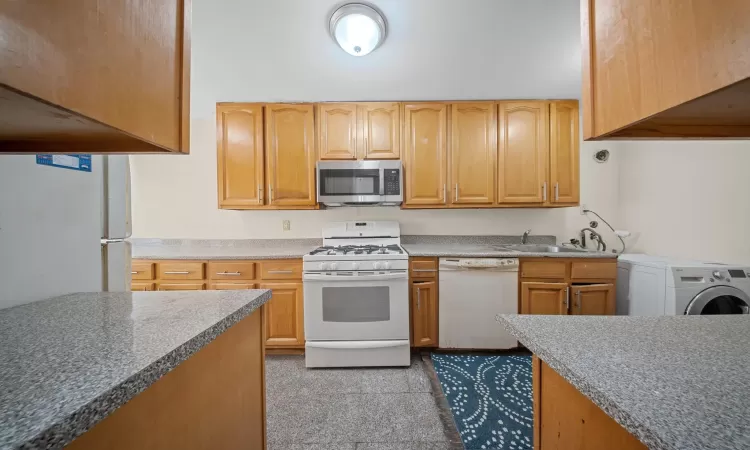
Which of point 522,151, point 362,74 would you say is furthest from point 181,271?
point 522,151

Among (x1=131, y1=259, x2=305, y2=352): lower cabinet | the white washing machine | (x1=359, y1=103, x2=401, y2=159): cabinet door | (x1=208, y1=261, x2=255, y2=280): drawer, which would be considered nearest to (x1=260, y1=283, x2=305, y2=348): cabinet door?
(x1=131, y1=259, x2=305, y2=352): lower cabinet

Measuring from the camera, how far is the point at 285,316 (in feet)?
7.81

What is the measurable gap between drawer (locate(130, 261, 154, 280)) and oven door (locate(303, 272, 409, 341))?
4.45ft

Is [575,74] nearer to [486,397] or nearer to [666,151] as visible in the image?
[666,151]

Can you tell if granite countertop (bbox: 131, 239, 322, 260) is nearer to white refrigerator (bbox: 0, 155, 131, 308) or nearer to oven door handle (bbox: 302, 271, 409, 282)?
oven door handle (bbox: 302, 271, 409, 282)

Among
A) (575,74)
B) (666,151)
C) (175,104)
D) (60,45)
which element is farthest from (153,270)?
(666,151)

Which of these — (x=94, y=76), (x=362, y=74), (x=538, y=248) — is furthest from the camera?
(x=538, y=248)

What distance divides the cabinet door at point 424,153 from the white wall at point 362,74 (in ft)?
0.60

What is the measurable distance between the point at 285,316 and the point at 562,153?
291 centimetres

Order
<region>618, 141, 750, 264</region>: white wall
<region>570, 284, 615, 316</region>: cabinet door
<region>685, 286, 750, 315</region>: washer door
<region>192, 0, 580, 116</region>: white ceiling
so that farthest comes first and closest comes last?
<region>570, 284, 615, 316</region>: cabinet door
<region>192, 0, 580, 116</region>: white ceiling
<region>618, 141, 750, 264</region>: white wall
<region>685, 286, 750, 315</region>: washer door

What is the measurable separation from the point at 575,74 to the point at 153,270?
13.4 feet

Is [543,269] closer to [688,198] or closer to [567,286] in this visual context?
[567,286]

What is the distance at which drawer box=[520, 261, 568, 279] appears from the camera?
234 cm

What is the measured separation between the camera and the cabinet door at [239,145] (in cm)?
261
